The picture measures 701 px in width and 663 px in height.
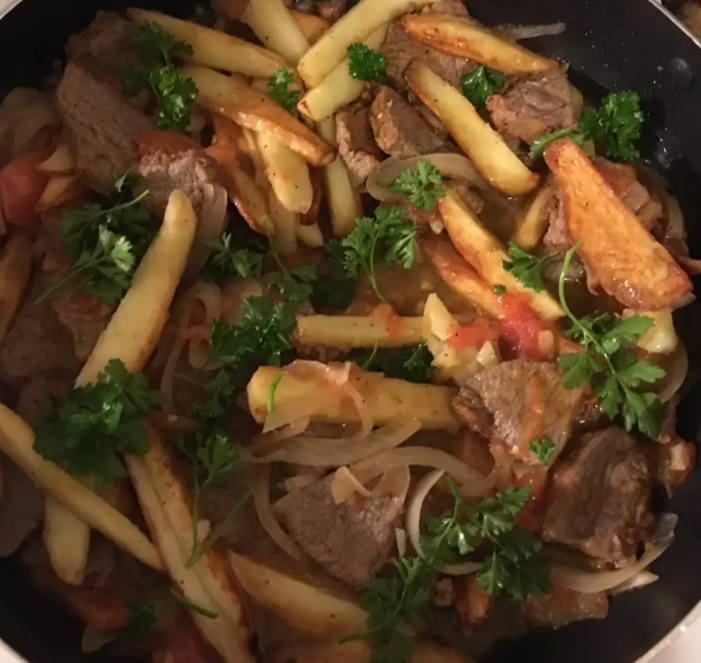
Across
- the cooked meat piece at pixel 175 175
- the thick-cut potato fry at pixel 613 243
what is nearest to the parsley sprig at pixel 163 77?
the cooked meat piece at pixel 175 175

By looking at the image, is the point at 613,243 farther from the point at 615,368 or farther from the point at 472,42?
the point at 472,42

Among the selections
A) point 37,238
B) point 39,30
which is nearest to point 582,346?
point 37,238

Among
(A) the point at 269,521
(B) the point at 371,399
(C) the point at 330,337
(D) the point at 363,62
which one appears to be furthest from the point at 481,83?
(A) the point at 269,521

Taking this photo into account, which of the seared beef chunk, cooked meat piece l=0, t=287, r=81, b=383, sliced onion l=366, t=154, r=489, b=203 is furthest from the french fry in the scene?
the seared beef chunk

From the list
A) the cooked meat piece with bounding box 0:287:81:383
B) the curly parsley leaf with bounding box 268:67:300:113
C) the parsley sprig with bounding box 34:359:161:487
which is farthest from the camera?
the curly parsley leaf with bounding box 268:67:300:113

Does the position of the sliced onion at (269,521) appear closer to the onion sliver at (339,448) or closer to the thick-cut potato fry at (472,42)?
the onion sliver at (339,448)

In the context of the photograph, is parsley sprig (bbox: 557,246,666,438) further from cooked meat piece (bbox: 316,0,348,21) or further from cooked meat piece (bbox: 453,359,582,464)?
cooked meat piece (bbox: 316,0,348,21)
